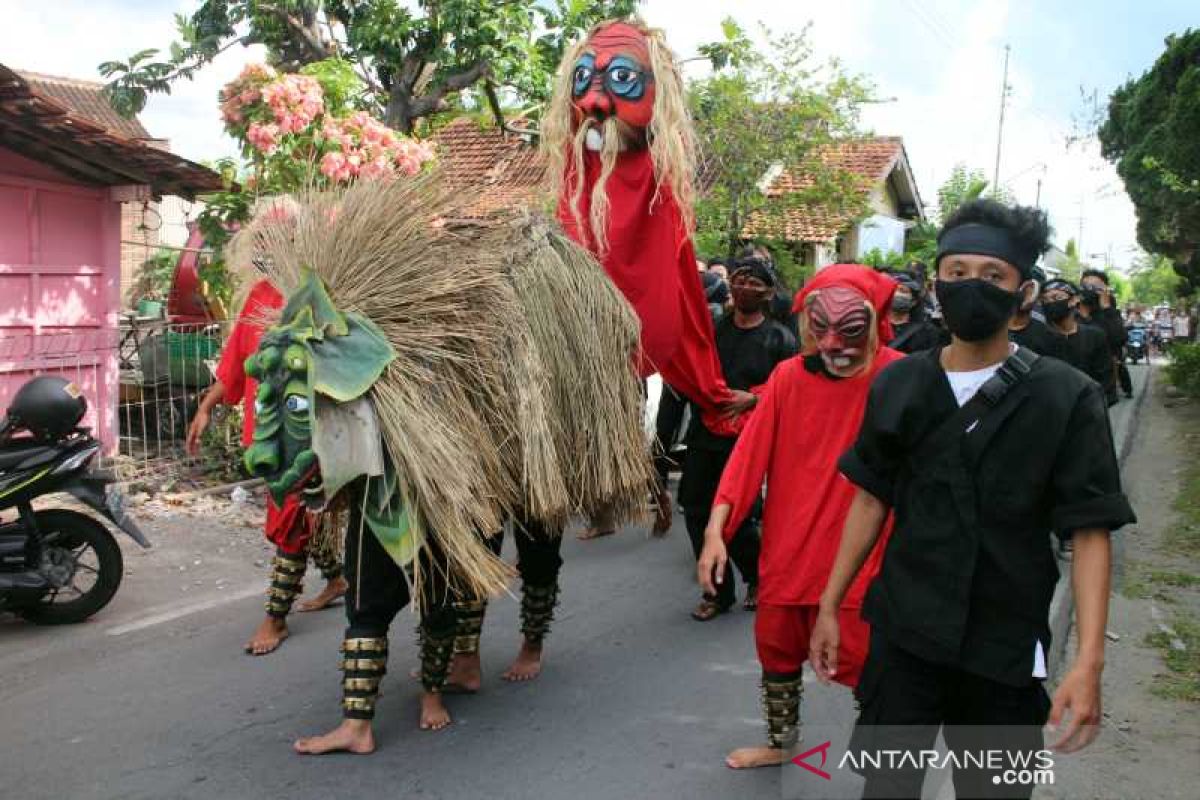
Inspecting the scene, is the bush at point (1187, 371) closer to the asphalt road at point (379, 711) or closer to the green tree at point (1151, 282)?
the asphalt road at point (379, 711)

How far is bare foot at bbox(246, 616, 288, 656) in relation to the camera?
15.5ft

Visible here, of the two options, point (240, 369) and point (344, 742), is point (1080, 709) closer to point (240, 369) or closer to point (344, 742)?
point (344, 742)

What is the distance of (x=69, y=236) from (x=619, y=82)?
5.69 meters

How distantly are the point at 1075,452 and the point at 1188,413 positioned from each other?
14768 mm

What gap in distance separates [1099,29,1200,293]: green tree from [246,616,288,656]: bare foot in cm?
1042

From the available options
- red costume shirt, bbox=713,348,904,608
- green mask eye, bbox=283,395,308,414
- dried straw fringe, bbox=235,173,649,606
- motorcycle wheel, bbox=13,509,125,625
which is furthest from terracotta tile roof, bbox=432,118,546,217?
motorcycle wheel, bbox=13,509,125,625

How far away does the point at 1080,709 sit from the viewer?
2189 millimetres

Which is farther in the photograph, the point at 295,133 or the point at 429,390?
the point at 295,133

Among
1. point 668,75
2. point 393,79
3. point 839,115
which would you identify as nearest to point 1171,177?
point 839,115

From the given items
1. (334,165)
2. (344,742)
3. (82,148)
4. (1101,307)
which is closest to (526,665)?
(344,742)

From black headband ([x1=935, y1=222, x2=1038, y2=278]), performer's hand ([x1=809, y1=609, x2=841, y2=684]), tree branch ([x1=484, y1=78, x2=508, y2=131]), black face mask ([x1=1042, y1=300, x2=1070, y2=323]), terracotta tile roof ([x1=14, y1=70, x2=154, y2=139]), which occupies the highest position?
terracotta tile roof ([x1=14, y1=70, x2=154, y2=139])

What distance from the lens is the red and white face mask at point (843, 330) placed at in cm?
323

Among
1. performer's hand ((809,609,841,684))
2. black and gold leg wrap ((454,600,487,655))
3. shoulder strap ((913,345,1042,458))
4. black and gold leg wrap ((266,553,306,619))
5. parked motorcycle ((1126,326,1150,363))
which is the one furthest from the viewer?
parked motorcycle ((1126,326,1150,363))

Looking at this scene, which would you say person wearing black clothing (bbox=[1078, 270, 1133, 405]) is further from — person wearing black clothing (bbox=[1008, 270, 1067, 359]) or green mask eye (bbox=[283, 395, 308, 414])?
green mask eye (bbox=[283, 395, 308, 414])
